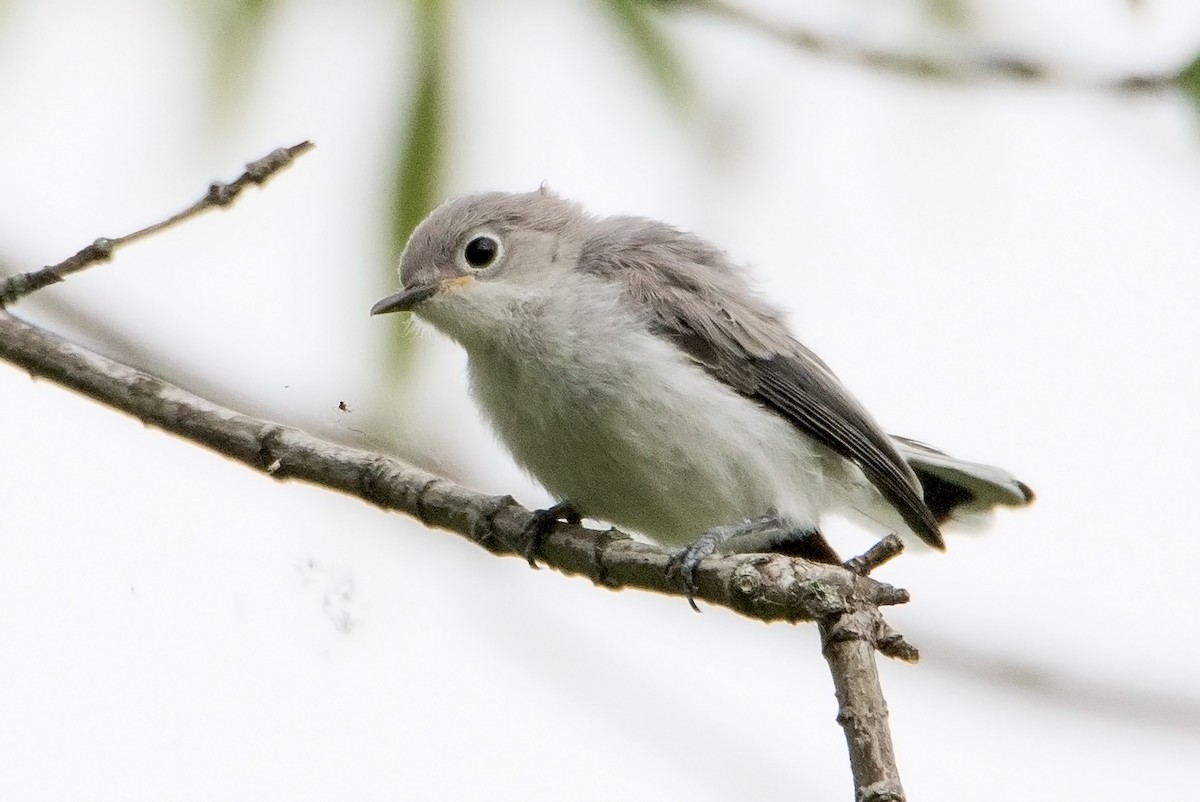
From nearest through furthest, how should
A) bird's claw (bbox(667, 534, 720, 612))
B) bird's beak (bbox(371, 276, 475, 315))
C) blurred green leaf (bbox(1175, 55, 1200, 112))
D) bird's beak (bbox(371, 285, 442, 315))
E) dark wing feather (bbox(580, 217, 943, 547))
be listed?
blurred green leaf (bbox(1175, 55, 1200, 112)) < bird's claw (bbox(667, 534, 720, 612)) < bird's beak (bbox(371, 285, 442, 315)) < bird's beak (bbox(371, 276, 475, 315)) < dark wing feather (bbox(580, 217, 943, 547))

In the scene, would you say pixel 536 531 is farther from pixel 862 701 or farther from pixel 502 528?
pixel 862 701

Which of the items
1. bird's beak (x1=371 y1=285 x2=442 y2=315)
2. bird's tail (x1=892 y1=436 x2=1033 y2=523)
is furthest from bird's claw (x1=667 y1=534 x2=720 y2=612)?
bird's tail (x1=892 y1=436 x2=1033 y2=523)

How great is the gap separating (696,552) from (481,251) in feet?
5.10

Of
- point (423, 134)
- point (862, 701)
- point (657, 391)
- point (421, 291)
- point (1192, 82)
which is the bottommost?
point (862, 701)

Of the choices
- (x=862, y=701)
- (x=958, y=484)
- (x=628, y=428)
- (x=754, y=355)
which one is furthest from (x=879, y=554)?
(x=958, y=484)

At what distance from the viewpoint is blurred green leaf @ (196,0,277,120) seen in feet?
6.89

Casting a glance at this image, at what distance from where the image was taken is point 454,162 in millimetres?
2275

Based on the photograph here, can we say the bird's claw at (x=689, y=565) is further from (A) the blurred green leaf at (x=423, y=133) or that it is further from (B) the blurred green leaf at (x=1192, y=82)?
(B) the blurred green leaf at (x=1192, y=82)

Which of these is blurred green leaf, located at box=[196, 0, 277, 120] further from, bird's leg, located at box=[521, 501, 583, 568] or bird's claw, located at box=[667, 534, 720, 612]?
bird's leg, located at box=[521, 501, 583, 568]

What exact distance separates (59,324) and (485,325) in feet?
4.41

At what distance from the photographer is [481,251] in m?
4.06

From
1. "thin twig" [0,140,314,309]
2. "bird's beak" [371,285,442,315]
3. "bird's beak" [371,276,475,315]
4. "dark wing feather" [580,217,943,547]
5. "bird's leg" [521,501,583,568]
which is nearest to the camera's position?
"thin twig" [0,140,314,309]

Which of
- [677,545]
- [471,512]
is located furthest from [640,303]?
[471,512]

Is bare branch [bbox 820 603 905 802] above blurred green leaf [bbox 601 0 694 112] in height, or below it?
below
